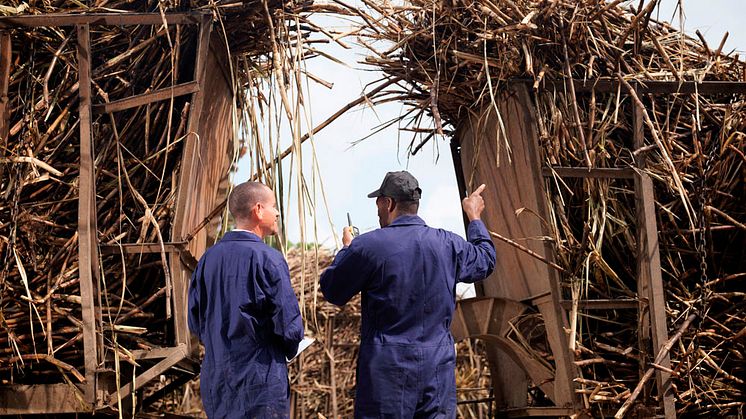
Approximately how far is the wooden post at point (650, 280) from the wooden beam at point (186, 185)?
2.46 m

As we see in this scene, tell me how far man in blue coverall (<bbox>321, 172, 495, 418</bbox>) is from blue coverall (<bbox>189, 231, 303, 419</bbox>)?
13.7 inches

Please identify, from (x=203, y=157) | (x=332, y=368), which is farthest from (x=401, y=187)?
(x=332, y=368)

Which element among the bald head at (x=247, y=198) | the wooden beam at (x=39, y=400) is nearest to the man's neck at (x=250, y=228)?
the bald head at (x=247, y=198)

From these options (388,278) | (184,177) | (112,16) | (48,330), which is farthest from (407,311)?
(112,16)

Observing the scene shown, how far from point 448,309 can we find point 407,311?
211 millimetres

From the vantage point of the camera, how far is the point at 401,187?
4.51 m

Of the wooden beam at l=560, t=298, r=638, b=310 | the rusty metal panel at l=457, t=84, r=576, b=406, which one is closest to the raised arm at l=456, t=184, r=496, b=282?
the rusty metal panel at l=457, t=84, r=576, b=406

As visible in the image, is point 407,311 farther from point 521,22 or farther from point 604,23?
point 604,23

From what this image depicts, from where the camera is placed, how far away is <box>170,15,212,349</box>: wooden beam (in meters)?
5.23

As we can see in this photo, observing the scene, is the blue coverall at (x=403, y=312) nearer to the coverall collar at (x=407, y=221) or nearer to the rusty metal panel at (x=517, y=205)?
the coverall collar at (x=407, y=221)

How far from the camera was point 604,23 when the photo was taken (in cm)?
568

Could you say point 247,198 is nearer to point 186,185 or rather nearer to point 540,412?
point 186,185

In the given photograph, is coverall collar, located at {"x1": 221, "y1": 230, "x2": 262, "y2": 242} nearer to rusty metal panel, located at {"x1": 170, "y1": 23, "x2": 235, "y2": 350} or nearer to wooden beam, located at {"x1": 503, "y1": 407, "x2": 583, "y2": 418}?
rusty metal panel, located at {"x1": 170, "y1": 23, "x2": 235, "y2": 350}

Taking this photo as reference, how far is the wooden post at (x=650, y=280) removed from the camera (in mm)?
5379
